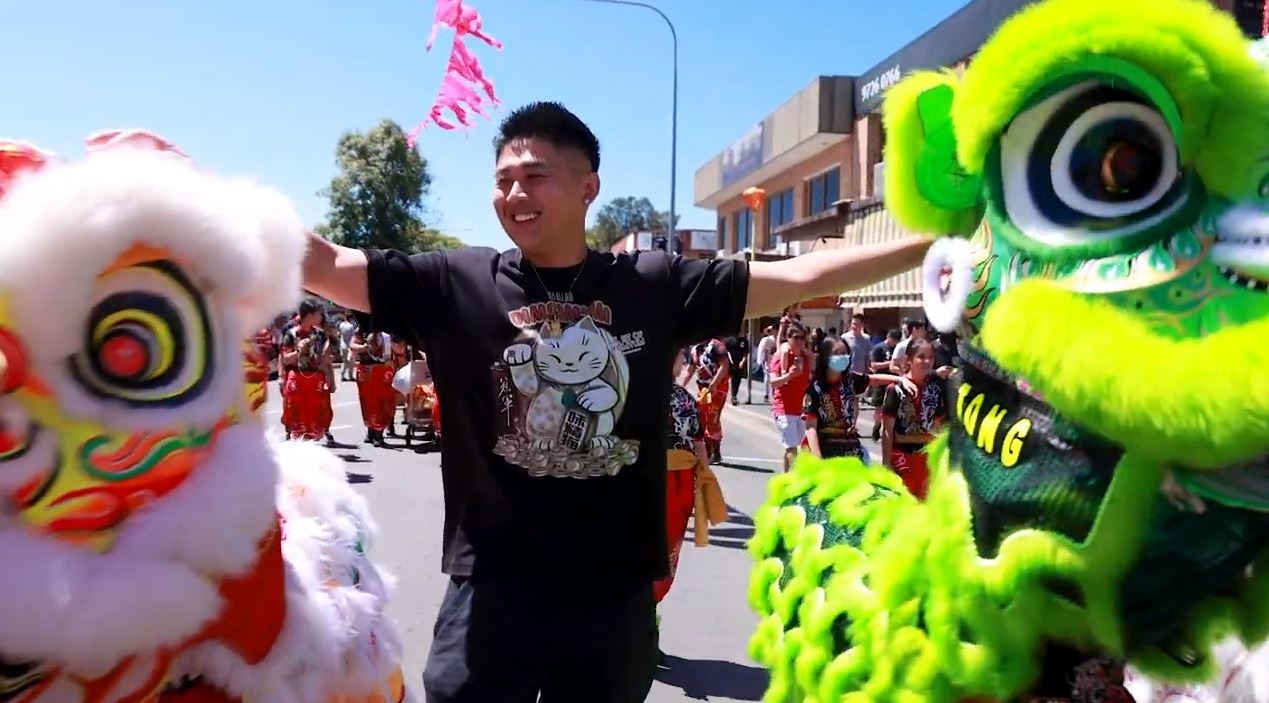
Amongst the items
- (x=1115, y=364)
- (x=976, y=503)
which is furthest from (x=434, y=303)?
(x=1115, y=364)

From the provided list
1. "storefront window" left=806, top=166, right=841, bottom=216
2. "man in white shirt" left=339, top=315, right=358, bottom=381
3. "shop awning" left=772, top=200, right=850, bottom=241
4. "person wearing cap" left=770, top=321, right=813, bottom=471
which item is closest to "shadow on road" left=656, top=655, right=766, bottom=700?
"person wearing cap" left=770, top=321, right=813, bottom=471

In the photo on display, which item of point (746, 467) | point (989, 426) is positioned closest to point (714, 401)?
point (746, 467)

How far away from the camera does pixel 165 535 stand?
1266 millimetres

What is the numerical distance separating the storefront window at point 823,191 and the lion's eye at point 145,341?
20.7 m

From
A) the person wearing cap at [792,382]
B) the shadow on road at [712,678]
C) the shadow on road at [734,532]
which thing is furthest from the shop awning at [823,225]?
the shadow on road at [712,678]

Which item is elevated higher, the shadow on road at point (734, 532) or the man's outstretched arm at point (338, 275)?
the man's outstretched arm at point (338, 275)

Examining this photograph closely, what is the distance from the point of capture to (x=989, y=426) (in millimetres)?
1438

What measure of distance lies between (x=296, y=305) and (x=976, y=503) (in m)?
1.11

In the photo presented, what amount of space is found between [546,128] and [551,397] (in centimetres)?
62

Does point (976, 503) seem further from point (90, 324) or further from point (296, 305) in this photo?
point (90, 324)

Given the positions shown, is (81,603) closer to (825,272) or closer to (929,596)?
(929,596)

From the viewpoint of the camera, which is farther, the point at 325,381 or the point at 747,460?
the point at 747,460

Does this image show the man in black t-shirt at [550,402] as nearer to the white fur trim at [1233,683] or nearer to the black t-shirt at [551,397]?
the black t-shirt at [551,397]

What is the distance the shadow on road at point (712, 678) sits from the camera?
14.1 ft
